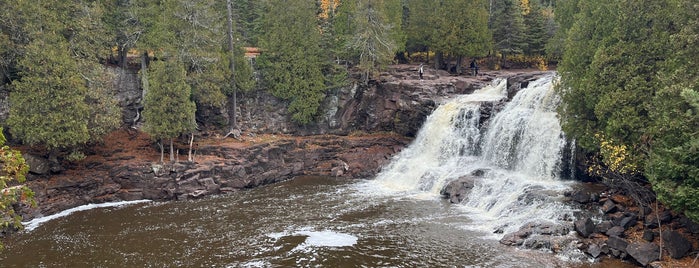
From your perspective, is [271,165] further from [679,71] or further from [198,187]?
[679,71]

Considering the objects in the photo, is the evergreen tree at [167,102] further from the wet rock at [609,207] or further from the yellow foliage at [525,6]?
the yellow foliage at [525,6]

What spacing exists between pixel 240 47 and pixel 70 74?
1481cm

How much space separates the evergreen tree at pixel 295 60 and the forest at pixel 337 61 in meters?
0.13

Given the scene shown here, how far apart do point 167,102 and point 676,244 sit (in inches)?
1183

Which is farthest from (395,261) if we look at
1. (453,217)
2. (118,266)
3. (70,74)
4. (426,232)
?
(70,74)

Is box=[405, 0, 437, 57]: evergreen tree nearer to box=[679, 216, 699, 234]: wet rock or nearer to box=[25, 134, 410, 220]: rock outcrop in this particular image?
box=[25, 134, 410, 220]: rock outcrop

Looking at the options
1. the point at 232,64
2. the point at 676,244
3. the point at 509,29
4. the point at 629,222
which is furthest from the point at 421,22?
the point at 676,244

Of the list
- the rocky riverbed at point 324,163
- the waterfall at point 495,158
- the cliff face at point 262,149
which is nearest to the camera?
the rocky riverbed at point 324,163

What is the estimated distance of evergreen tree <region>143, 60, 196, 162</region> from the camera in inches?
1240

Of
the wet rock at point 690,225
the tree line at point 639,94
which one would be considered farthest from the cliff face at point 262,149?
the wet rock at point 690,225

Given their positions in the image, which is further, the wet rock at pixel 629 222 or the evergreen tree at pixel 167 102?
the evergreen tree at pixel 167 102

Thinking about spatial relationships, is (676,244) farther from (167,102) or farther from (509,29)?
(509,29)

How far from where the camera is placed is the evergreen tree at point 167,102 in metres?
31.5

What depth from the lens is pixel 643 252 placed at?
60.1 ft
